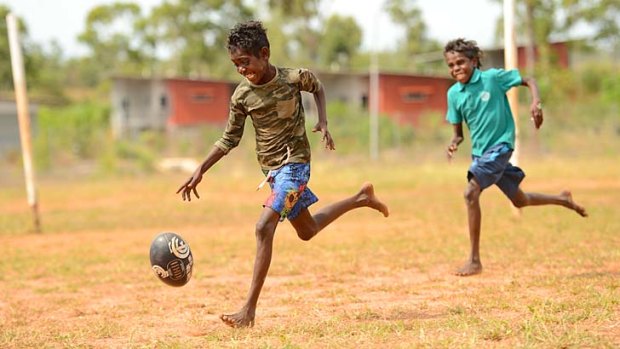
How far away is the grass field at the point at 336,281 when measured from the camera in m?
5.15

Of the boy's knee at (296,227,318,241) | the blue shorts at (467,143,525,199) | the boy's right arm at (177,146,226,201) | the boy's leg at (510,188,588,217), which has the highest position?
the boy's right arm at (177,146,226,201)

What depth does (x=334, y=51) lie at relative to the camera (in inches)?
2095

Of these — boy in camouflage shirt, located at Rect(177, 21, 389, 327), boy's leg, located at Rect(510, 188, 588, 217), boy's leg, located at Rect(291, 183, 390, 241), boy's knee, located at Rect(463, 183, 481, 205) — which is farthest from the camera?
boy's leg, located at Rect(510, 188, 588, 217)

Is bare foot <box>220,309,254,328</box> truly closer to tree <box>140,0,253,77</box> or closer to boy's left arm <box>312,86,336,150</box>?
boy's left arm <box>312,86,336,150</box>

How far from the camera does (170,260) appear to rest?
575 centimetres

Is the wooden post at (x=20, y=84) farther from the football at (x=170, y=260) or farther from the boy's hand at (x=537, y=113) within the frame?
the boy's hand at (x=537, y=113)

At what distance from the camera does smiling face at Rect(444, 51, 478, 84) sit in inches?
297

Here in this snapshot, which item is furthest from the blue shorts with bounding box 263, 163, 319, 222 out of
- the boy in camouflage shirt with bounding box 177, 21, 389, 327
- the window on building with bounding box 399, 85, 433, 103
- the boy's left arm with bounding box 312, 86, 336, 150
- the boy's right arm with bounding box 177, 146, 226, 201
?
the window on building with bounding box 399, 85, 433, 103

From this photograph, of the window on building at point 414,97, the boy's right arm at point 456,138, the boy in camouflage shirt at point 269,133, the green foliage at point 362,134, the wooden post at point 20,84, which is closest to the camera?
the boy in camouflage shirt at point 269,133

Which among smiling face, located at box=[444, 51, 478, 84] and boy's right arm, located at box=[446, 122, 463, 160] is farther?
boy's right arm, located at box=[446, 122, 463, 160]

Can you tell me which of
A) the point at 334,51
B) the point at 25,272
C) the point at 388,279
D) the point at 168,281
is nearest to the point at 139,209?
the point at 25,272

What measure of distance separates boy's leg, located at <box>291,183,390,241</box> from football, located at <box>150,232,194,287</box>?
0.89 m

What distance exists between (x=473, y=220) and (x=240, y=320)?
9.75ft

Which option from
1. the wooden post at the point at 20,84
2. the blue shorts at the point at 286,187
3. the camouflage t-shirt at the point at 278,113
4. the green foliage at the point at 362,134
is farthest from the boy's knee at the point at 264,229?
the green foliage at the point at 362,134
